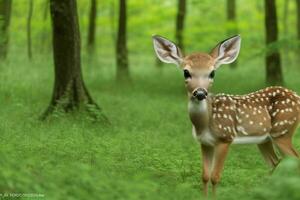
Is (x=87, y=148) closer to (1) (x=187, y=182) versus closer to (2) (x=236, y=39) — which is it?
(1) (x=187, y=182)

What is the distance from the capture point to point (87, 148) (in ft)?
30.1

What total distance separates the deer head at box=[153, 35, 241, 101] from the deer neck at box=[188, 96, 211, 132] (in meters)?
0.14

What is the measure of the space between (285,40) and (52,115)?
7746mm

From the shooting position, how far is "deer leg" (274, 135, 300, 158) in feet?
26.3

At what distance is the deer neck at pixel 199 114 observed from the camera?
295 inches

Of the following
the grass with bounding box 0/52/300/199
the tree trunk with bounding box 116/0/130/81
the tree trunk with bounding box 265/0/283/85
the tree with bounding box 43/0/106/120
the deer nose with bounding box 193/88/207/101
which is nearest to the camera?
the grass with bounding box 0/52/300/199

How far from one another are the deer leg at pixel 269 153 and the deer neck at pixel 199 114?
138 cm

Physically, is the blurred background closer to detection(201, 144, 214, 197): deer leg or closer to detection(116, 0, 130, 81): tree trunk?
detection(116, 0, 130, 81): tree trunk

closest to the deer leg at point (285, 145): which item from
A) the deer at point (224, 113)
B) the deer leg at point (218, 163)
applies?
the deer at point (224, 113)

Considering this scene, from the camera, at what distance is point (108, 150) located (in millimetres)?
9406

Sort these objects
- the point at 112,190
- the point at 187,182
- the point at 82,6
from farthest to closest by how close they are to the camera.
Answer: the point at 82,6 → the point at 187,182 → the point at 112,190

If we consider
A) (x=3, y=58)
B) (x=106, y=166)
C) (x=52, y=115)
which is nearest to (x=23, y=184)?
(x=106, y=166)

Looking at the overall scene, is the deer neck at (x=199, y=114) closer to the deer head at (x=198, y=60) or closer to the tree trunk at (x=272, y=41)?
the deer head at (x=198, y=60)

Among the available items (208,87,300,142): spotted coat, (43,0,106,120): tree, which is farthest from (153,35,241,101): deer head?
(43,0,106,120): tree
